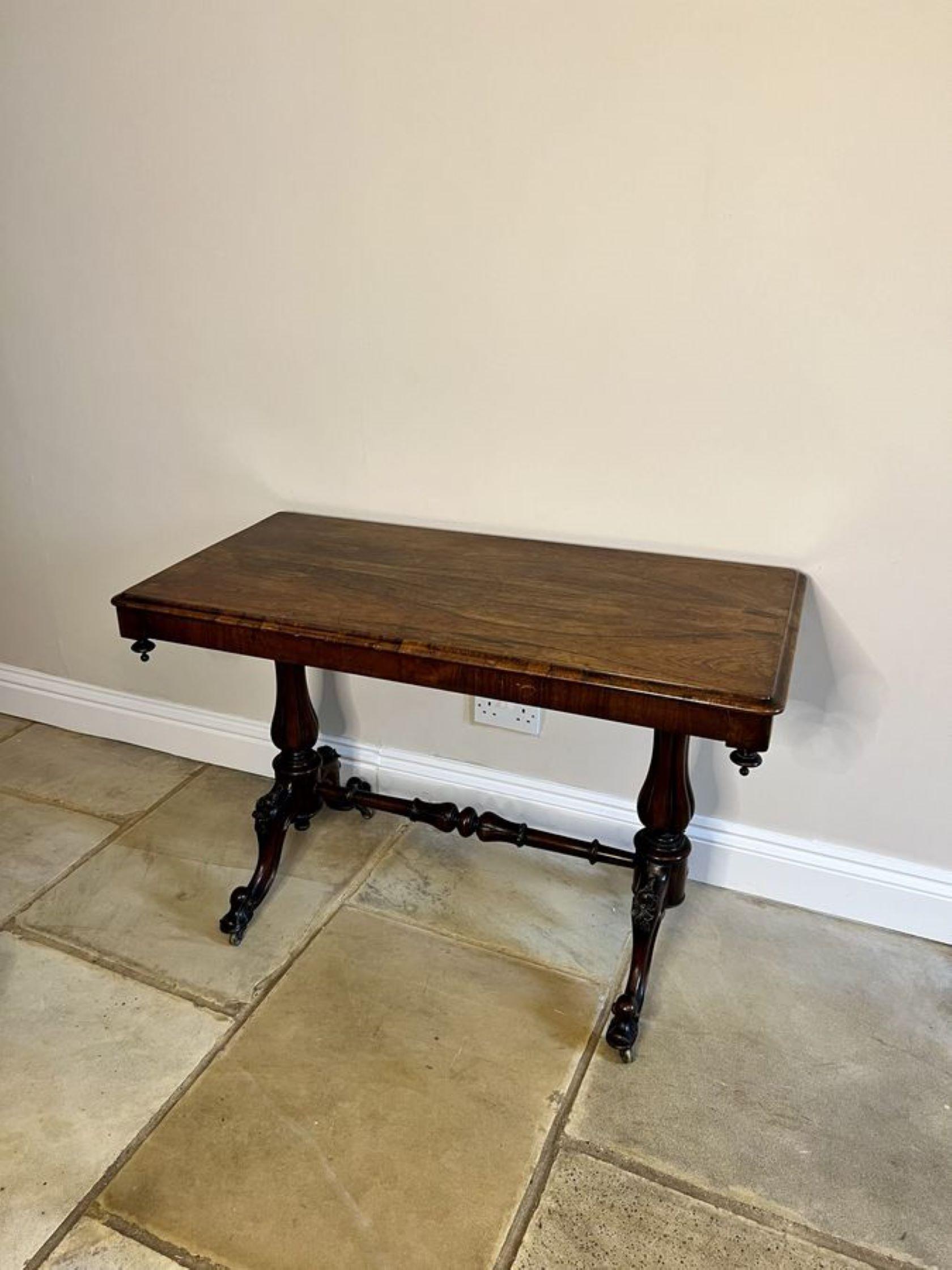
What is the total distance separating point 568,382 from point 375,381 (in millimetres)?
375

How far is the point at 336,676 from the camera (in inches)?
79.1

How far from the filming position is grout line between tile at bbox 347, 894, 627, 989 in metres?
1.60

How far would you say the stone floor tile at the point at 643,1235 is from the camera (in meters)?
1.16

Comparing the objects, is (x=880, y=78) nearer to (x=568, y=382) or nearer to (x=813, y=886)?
(x=568, y=382)

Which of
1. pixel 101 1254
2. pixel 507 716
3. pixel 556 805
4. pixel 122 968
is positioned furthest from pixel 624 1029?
pixel 122 968

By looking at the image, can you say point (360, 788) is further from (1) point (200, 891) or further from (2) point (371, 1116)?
(2) point (371, 1116)

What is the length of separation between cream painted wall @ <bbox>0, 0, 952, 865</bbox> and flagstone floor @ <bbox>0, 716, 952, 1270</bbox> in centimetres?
30

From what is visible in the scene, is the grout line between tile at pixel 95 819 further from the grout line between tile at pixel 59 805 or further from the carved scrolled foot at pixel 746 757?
the carved scrolled foot at pixel 746 757

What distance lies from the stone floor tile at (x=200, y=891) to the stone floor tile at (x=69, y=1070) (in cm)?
6

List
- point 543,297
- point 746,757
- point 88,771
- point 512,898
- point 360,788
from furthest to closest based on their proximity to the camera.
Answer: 1. point 88,771
2. point 360,788
3. point 512,898
4. point 543,297
5. point 746,757

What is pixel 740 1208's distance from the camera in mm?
1223

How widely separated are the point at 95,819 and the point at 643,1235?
1.42 metres

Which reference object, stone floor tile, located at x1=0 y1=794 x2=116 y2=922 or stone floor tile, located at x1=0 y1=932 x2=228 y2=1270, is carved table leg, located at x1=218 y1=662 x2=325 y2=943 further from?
stone floor tile, located at x1=0 y1=794 x2=116 y2=922

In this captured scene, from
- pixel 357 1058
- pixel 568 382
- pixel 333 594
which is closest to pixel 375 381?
pixel 568 382
